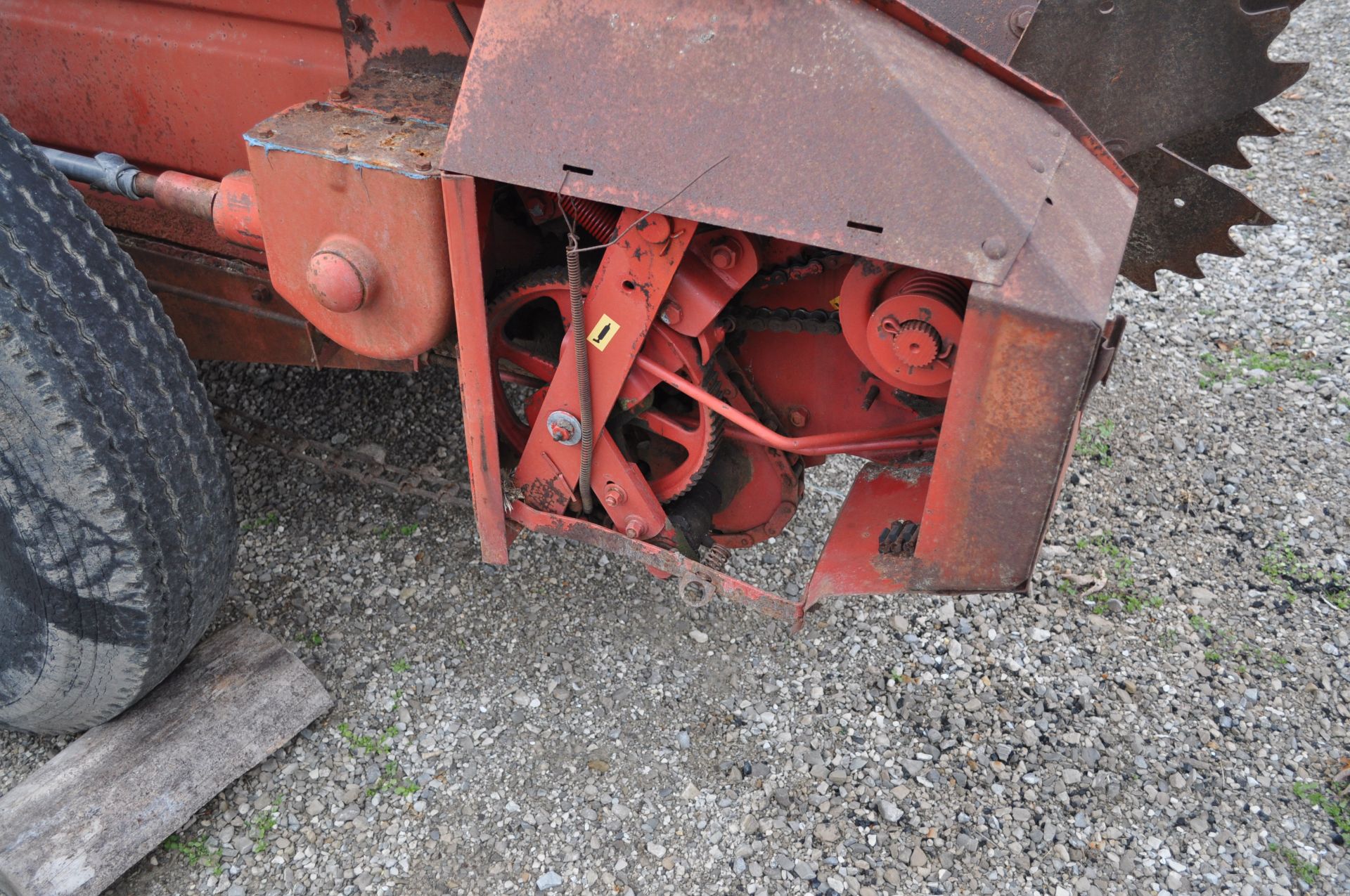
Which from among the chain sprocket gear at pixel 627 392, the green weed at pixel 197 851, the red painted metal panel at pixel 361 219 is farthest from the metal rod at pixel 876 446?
the green weed at pixel 197 851

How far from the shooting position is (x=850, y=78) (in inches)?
63.8

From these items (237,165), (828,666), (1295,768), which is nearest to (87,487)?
(237,165)

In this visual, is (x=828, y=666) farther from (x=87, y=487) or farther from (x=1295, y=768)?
(x=87, y=487)

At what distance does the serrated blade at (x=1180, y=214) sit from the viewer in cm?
233

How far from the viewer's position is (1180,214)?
7.93 ft

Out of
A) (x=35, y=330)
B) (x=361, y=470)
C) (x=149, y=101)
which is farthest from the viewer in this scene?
(x=361, y=470)

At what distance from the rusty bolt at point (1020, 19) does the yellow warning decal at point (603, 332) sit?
1.09 m

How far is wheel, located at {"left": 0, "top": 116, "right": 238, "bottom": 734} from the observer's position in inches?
72.6

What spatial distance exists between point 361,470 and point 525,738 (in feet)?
3.21

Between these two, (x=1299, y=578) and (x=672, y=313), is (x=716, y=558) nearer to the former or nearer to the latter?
(x=672, y=313)

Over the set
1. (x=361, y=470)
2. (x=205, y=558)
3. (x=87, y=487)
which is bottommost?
(x=361, y=470)

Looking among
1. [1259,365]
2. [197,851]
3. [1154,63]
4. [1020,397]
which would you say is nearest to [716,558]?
[1020,397]

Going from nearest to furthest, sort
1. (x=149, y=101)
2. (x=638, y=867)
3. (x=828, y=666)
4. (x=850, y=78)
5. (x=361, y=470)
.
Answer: (x=850, y=78), (x=638, y=867), (x=149, y=101), (x=828, y=666), (x=361, y=470)

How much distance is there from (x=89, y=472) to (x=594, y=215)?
41.8 inches
